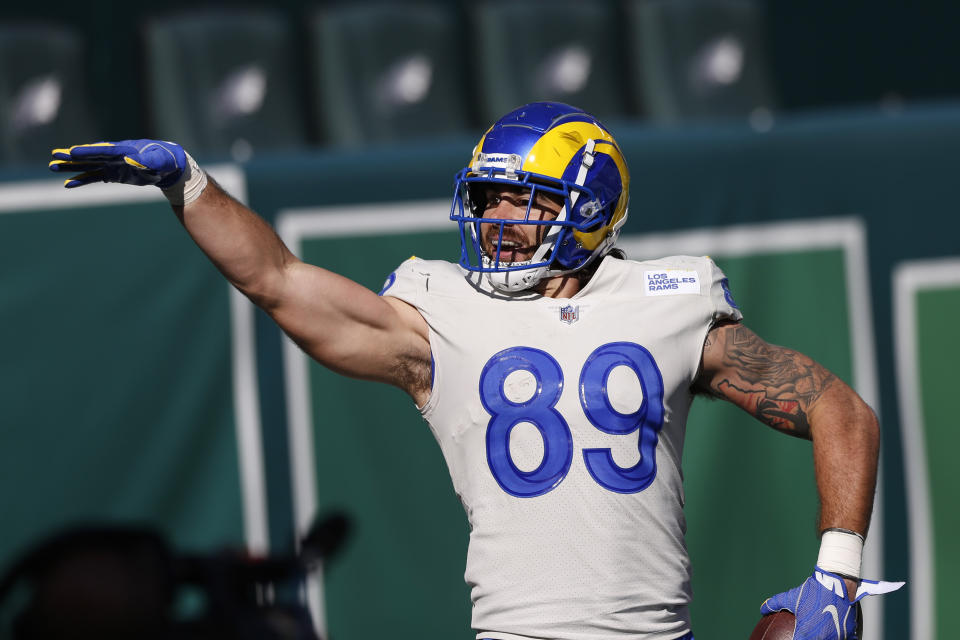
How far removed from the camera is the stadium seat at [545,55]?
655 centimetres

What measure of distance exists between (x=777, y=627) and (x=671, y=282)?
2.58 feet

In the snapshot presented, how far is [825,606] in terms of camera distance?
8.50 ft

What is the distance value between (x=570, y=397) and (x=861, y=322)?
7.02 ft

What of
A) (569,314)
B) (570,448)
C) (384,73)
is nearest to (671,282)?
(569,314)

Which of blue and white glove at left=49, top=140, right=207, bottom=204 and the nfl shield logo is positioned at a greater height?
blue and white glove at left=49, top=140, right=207, bottom=204

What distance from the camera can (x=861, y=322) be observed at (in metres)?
4.46

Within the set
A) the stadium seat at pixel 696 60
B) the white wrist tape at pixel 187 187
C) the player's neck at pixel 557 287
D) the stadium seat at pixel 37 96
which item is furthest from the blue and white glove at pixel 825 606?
the stadium seat at pixel 696 60

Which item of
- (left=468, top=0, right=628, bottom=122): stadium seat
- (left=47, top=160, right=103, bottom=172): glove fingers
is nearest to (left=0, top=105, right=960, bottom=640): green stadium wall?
(left=47, top=160, right=103, bottom=172): glove fingers

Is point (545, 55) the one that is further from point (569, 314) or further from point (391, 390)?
point (569, 314)

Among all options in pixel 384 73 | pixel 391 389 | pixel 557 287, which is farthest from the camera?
pixel 384 73

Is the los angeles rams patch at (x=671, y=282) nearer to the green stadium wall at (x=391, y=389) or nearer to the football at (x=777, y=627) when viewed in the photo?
the football at (x=777, y=627)

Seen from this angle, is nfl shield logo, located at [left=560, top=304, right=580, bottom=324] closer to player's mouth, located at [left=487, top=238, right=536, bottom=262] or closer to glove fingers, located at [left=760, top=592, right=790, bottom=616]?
player's mouth, located at [left=487, top=238, right=536, bottom=262]

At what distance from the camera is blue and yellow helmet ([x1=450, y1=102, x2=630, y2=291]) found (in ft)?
9.23

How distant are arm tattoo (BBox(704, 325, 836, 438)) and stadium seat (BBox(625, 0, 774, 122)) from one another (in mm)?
4105
